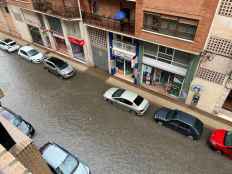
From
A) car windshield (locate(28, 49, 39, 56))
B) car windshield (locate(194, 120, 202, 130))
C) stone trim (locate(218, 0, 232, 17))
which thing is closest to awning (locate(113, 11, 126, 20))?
stone trim (locate(218, 0, 232, 17))

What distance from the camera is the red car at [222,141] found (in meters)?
12.5

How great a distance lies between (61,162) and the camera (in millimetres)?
11492

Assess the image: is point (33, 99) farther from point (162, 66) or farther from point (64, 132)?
point (162, 66)

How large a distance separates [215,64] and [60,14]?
14.7 metres

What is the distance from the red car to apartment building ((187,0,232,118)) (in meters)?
2.34

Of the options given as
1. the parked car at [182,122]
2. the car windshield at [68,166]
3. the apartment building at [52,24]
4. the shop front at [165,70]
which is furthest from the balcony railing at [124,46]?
the car windshield at [68,166]

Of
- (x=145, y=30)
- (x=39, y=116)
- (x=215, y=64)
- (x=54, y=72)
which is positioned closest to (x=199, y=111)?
(x=215, y=64)

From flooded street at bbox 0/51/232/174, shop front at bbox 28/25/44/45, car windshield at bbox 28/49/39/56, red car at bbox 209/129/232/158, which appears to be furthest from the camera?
shop front at bbox 28/25/44/45

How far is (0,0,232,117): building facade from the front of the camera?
12.1 meters

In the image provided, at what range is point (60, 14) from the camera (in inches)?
727

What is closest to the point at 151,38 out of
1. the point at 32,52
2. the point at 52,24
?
the point at 52,24

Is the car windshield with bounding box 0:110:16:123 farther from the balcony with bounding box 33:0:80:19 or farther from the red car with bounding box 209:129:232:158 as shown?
the red car with bounding box 209:129:232:158

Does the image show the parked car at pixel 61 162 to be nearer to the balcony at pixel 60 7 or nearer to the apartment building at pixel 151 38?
the apartment building at pixel 151 38

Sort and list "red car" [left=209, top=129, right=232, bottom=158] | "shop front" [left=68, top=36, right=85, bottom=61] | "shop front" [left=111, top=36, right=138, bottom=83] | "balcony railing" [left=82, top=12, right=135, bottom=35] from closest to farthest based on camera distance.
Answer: "red car" [left=209, top=129, right=232, bottom=158], "balcony railing" [left=82, top=12, right=135, bottom=35], "shop front" [left=111, top=36, right=138, bottom=83], "shop front" [left=68, top=36, right=85, bottom=61]
